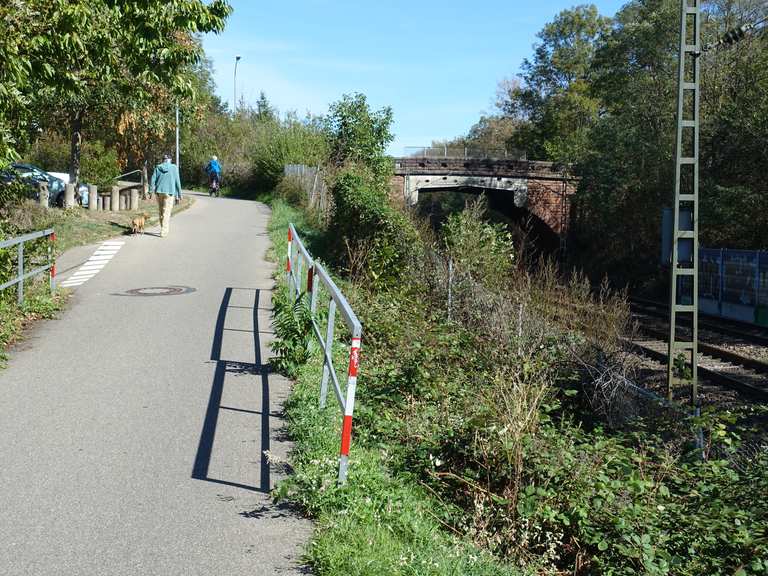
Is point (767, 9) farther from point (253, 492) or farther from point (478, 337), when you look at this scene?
point (253, 492)

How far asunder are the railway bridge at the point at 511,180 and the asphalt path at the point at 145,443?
39.2m

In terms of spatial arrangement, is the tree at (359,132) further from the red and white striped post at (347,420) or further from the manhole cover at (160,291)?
the red and white striped post at (347,420)

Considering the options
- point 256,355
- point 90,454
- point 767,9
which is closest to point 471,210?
point 256,355

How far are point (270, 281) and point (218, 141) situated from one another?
39.8 metres

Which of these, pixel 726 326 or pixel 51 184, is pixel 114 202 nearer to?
pixel 51 184

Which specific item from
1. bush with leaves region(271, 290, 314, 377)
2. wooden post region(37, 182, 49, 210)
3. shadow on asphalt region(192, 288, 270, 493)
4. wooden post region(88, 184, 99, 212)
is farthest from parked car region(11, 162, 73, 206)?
bush with leaves region(271, 290, 314, 377)

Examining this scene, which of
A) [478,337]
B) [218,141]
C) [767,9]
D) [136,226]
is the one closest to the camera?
Result: [478,337]

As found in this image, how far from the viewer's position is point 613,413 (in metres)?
A: 11.3

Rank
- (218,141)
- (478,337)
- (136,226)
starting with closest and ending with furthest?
(478,337) < (136,226) < (218,141)

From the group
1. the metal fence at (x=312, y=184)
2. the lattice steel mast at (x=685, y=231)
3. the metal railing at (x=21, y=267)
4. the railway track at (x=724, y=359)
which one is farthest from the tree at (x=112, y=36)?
the metal fence at (x=312, y=184)

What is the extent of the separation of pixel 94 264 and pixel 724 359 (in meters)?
13.8

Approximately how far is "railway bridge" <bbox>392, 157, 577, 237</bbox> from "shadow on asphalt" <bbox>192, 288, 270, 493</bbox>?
133 feet

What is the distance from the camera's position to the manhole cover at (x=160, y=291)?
45.9 ft

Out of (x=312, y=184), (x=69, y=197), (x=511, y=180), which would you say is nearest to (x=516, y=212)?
(x=511, y=180)
